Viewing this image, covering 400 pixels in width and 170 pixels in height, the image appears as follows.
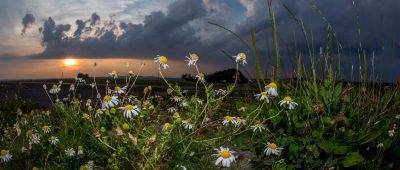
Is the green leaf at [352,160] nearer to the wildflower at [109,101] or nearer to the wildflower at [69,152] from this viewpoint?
the wildflower at [109,101]

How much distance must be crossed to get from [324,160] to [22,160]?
3.34m

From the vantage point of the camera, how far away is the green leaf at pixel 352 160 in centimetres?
404

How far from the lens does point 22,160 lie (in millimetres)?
5215

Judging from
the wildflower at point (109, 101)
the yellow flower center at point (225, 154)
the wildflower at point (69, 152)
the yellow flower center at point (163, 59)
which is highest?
the yellow flower center at point (163, 59)

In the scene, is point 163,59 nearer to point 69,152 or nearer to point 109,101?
point 109,101

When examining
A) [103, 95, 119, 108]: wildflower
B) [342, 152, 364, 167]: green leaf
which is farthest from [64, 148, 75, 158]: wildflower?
[342, 152, 364, 167]: green leaf

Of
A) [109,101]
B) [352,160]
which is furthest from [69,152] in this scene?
[352,160]

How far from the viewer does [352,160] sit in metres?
4.07

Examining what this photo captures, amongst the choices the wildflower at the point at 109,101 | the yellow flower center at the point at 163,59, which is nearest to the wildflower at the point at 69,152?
the wildflower at the point at 109,101

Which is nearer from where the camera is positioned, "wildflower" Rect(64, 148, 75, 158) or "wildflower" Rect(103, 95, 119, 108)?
"wildflower" Rect(103, 95, 119, 108)

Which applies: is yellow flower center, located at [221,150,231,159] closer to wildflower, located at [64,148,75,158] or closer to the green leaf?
the green leaf

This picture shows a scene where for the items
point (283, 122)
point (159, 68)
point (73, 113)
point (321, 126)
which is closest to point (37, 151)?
point (73, 113)

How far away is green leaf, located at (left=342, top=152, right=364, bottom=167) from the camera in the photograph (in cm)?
404

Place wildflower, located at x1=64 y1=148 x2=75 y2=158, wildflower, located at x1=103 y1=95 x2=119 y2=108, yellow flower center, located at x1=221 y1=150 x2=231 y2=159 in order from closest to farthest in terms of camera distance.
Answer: yellow flower center, located at x1=221 y1=150 x2=231 y2=159 → wildflower, located at x1=103 y1=95 x2=119 y2=108 → wildflower, located at x1=64 y1=148 x2=75 y2=158
